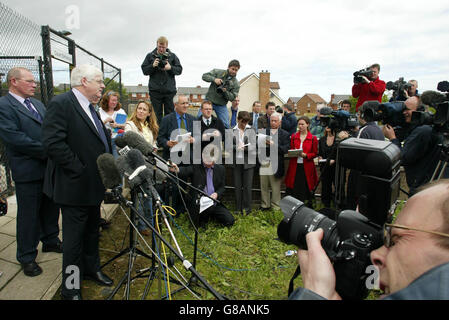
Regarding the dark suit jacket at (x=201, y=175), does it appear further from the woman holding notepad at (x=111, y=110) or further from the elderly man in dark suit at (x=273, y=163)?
the woman holding notepad at (x=111, y=110)

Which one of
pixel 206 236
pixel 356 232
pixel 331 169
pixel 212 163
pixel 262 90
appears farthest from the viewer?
pixel 262 90

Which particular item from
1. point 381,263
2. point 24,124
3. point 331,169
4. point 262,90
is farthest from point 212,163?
point 262,90

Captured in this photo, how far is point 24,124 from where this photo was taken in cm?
300

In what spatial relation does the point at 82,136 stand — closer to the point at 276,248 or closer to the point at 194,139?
the point at 194,139

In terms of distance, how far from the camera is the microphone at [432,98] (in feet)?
9.89

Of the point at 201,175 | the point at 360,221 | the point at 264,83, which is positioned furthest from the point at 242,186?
the point at 264,83

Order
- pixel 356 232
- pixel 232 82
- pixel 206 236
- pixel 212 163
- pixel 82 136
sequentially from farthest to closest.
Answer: pixel 232 82
pixel 212 163
pixel 206 236
pixel 82 136
pixel 356 232

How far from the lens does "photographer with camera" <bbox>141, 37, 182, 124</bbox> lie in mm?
5844

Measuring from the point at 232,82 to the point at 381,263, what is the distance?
571 cm

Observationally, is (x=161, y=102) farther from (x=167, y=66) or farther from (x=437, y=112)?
(x=437, y=112)

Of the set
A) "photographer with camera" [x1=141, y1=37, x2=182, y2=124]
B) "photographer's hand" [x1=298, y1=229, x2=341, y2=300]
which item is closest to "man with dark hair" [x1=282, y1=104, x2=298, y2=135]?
"photographer with camera" [x1=141, y1=37, x2=182, y2=124]

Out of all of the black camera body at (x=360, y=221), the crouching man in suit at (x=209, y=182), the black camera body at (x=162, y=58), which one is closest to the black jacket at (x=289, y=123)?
the crouching man in suit at (x=209, y=182)

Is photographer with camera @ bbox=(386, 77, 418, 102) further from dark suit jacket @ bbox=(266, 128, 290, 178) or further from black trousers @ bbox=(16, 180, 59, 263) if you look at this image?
black trousers @ bbox=(16, 180, 59, 263)
